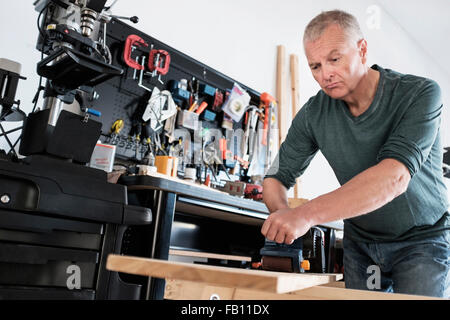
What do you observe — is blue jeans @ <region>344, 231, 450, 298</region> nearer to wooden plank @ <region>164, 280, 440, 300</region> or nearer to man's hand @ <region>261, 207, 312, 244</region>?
wooden plank @ <region>164, 280, 440, 300</region>

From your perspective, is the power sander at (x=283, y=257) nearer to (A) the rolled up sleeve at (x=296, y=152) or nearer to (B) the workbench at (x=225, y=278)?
(B) the workbench at (x=225, y=278)

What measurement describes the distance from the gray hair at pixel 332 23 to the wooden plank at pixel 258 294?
29.8 inches

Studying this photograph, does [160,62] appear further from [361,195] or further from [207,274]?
[207,274]

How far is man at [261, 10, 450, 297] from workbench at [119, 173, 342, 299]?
32cm

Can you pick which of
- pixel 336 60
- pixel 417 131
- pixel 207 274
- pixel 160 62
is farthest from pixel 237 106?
pixel 207 274

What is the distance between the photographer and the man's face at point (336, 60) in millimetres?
1223

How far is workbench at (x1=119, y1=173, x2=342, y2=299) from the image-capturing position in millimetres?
1400

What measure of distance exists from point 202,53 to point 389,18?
3.29 m

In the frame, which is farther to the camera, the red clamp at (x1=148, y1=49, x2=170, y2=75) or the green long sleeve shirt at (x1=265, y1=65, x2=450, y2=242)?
the red clamp at (x1=148, y1=49, x2=170, y2=75)

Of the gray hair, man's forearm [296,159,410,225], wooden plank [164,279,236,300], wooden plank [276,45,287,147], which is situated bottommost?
wooden plank [164,279,236,300]

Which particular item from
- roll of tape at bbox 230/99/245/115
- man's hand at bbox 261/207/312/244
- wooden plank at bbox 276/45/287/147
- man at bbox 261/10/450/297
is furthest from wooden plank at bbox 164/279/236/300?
wooden plank at bbox 276/45/287/147

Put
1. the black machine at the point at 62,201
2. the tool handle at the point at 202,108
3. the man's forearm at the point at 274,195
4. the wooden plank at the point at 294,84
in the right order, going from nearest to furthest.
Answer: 1. the black machine at the point at 62,201
2. the man's forearm at the point at 274,195
3. the tool handle at the point at 202,108
4. the wooden plank at the point at 294,84

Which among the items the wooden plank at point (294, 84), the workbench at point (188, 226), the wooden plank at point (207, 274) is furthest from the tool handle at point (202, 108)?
the wooden plank at point (207, 274)

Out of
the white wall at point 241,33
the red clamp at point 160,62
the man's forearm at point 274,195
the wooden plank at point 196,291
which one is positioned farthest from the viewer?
the red clamp at point 160,62
